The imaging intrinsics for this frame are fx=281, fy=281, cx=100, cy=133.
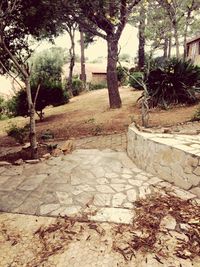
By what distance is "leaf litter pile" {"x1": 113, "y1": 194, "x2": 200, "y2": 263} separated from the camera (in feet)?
10.3

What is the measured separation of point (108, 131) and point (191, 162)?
4.66 m

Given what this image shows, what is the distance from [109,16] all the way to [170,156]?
7017 millimetres

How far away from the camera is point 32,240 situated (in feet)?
11.2

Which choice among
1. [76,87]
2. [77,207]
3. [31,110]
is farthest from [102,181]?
[76,87]

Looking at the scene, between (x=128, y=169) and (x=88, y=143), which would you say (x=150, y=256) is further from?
(x=88, y=143)

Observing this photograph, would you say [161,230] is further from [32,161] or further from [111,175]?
[32,161]

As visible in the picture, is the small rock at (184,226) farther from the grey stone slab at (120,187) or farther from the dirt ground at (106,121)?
the dirt ground at (106,121)

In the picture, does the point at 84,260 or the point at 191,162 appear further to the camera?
the point at 191,162

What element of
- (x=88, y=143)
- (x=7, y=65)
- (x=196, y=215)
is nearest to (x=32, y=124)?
(x=88, y=143)

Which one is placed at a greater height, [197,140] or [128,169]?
[197,140]

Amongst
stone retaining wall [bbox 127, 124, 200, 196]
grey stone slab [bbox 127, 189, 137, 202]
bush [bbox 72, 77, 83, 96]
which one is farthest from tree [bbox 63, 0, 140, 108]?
bush [bbox 72, 77, 83, 96]

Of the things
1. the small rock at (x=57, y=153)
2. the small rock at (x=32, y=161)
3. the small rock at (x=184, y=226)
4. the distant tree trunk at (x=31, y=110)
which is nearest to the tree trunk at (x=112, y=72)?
the distant tree trunk at (x=31, y=110)

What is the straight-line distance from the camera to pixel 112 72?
11945mm

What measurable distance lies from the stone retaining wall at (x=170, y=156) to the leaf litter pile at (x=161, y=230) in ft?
1.39
